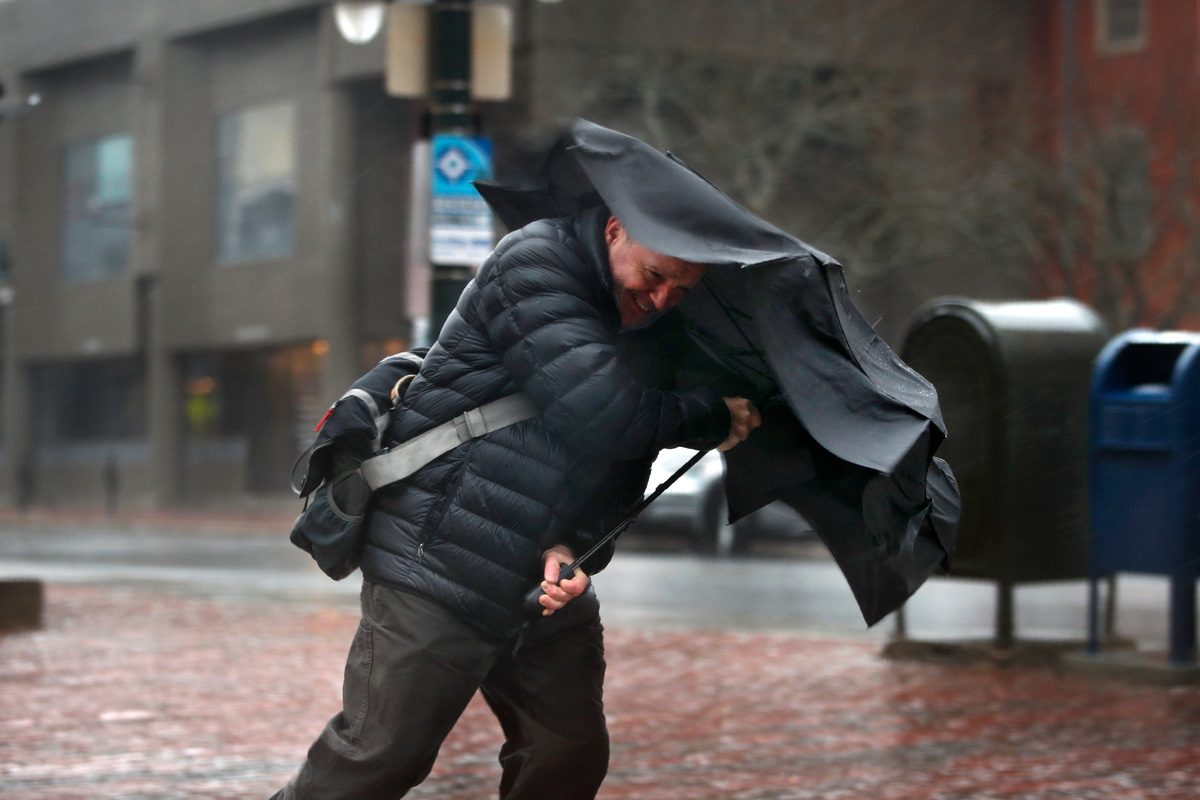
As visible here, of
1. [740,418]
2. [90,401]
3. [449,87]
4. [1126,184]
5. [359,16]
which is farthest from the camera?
[90,401]

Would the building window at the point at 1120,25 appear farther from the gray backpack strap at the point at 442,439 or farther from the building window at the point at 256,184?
the gray backpack strap at the point at 442,439

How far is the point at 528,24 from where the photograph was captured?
27.4m

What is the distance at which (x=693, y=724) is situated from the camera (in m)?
6.77

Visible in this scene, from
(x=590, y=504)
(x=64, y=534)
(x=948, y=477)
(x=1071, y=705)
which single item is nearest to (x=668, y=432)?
(x=590, y=504)

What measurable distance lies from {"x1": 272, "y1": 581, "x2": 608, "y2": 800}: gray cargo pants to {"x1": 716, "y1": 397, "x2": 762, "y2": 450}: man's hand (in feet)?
1.90

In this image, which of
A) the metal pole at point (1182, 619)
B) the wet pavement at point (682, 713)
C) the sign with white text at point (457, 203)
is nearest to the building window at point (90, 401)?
the wet pavement at point (682, 713)

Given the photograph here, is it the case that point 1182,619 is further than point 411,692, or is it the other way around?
point 1182,619

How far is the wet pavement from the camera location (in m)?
5.61

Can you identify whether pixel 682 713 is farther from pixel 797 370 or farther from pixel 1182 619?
pixel 797 370

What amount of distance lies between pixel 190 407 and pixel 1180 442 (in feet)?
106

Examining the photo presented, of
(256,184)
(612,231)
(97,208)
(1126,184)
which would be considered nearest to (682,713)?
(612,231)

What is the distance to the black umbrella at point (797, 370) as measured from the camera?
10.2 feet

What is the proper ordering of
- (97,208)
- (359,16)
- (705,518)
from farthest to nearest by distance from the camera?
(97,208) → (705,518) → (359,16)

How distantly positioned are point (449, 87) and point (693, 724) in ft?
11.4
